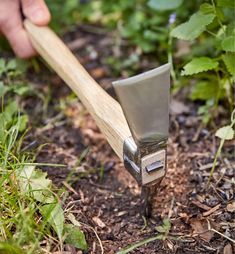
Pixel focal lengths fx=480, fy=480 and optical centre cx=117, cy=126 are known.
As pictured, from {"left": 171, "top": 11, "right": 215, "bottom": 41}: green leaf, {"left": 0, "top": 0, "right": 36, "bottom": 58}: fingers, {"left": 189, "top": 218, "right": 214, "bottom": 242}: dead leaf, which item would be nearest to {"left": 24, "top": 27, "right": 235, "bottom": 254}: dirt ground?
{"left": 189, "top": 218, "right": 214, "bottom": 242}: dead leaf

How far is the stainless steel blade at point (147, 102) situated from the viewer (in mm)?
1207

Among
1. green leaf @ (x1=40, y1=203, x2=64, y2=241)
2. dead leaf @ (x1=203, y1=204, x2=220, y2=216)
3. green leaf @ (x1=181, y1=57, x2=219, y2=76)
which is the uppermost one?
green leaf @ (x1=181, y1=57, x2=219, y2=76)

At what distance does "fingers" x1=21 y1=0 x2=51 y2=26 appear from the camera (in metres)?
2.03

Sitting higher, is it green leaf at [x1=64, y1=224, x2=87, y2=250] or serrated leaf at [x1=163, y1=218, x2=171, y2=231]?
green leaf at [x1=64, y1=224, x2=87, y2=250]

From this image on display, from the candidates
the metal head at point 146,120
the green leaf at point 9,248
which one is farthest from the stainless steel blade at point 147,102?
the green leaf at point 9,248

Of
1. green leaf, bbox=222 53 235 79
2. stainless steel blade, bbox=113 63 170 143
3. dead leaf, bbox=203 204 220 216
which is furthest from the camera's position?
green leaf, bbox=222 53 235 79

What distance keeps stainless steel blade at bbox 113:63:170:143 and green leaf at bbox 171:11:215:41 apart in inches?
17.4

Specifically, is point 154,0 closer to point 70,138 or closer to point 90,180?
point 70,138

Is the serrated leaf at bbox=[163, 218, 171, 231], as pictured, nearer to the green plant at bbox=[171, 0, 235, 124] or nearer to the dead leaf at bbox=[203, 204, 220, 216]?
the dead leaf at bbox=[203, 204, 220, 216]

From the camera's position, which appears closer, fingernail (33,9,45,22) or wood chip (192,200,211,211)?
wood chip (192,200,211,211)

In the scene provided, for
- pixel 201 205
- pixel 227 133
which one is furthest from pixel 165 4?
pixel 201 205

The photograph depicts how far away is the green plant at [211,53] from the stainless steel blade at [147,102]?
0.39m

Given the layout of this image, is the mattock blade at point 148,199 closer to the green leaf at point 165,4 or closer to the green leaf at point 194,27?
the green leaf at point 194,27

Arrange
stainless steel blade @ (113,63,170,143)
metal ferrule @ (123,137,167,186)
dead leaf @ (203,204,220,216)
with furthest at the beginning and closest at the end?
dead leaf @ (203,204,220,216), metal ferrule @ (123,137,167,186), stainless steel blade @ (113,63,170,143)
